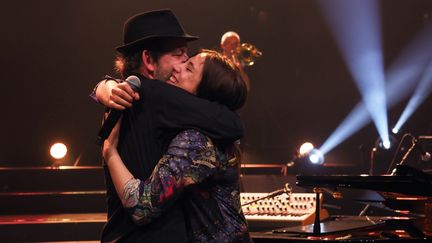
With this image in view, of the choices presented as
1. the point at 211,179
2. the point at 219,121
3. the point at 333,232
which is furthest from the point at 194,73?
the point at 333,232

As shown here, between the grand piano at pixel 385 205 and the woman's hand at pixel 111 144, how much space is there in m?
1.10

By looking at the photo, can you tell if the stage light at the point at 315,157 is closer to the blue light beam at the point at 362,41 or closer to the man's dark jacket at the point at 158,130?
the blue light beam at the point at 362,41

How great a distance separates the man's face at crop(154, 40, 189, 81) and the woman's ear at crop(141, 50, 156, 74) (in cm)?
1

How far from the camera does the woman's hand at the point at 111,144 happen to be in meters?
2.29

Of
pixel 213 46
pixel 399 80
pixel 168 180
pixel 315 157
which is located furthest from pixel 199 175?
pixel 399 80

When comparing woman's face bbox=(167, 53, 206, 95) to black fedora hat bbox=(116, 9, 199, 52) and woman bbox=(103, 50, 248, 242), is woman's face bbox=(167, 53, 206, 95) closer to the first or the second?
woman bbox=(103, 50, 248, 242)

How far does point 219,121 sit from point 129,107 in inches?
11.6

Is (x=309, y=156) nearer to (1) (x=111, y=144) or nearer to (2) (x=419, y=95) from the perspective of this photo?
(2) (x=419, y=95)

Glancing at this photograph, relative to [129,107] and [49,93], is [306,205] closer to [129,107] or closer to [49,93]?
[129,107]

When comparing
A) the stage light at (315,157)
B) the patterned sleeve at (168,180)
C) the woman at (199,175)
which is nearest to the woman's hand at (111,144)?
the woman at (199,175)

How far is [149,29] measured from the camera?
2428 millimetres

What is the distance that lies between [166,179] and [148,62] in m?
0.47

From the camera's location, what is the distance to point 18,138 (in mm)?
9562

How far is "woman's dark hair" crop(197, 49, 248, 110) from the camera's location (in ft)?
7.79
